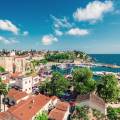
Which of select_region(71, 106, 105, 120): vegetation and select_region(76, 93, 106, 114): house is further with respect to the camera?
select_region(76, 93, 106, 114): house

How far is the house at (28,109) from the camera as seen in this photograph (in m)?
46.9

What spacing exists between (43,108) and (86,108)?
10438 mm

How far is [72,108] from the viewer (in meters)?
60.4

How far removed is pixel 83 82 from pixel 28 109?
1221 inches

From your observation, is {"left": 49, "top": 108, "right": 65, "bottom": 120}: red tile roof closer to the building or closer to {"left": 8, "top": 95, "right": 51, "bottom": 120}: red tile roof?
Answer: {"left": 8, "top": 95, "right": 51, "bottom": 120}: red tile roof

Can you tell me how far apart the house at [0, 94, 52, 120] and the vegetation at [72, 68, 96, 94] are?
1597 cm

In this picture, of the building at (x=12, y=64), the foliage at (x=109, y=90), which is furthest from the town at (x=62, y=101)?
the building at (x=12, y=64)

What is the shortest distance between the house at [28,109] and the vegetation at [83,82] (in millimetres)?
15968

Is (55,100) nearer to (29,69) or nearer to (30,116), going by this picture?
(30,116)

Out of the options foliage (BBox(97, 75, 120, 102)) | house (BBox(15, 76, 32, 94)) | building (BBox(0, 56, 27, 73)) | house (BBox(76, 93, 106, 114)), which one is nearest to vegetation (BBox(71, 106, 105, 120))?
house (BBox(76, 93, 106, 114))

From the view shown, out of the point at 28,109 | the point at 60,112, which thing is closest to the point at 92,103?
the point at 60,112

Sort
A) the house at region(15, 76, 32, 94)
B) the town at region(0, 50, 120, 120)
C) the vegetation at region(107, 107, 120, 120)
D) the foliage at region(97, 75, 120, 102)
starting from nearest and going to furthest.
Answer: the town at region(0, 50, 120, 120) → the vegetation at region(107, 107, 120, 120) → the foliage at region(97, 75, 120, 102) → the house at region(15, 76, 32, 94)

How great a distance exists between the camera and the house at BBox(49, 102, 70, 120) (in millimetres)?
51400

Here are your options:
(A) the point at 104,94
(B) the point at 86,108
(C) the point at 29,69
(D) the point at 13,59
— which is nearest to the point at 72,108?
(B) the point at 86,108
